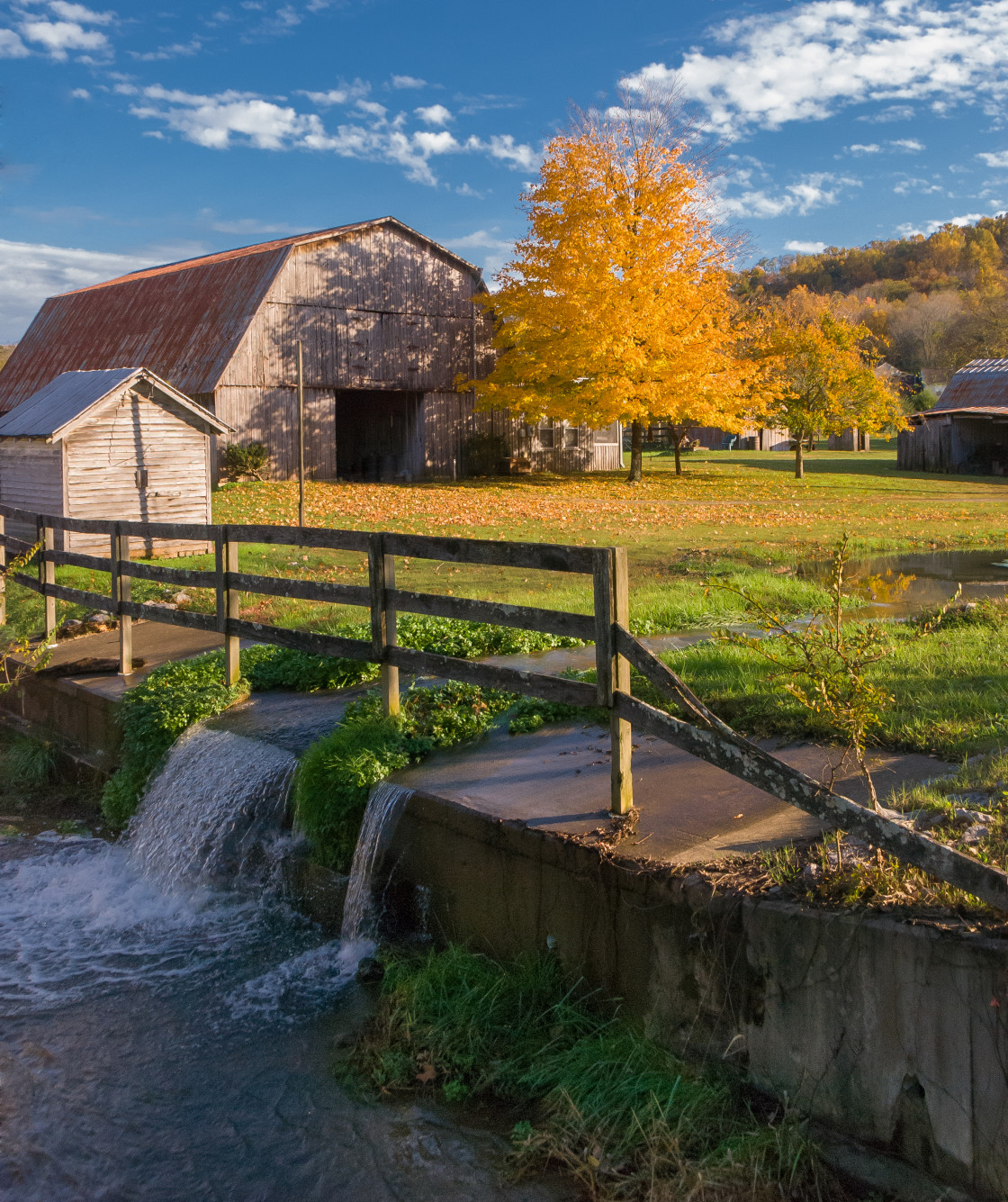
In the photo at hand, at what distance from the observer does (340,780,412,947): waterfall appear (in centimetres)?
595

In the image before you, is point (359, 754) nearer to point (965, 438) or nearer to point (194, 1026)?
point (194, 1026)

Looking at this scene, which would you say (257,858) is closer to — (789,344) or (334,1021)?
(334,1021)

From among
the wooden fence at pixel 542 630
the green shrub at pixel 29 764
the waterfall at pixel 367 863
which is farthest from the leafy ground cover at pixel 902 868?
the green shrub at pixel 29 764

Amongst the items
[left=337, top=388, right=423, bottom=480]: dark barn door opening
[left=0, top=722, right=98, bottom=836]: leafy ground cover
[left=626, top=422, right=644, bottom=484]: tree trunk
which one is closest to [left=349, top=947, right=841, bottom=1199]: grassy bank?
[left=0, top=722, right=98, bottom=836]: leafy ground cover

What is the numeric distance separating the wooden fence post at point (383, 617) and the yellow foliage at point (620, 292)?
22.9 m

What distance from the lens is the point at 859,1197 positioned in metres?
3.78

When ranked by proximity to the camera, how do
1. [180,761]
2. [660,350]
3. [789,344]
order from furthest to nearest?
[789,344] < [660,350] < [180,761]

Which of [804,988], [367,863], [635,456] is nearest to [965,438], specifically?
[635,456]

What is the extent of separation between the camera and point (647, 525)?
20.7 meters

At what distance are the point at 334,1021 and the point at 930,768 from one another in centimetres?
343

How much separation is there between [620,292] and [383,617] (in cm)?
2426

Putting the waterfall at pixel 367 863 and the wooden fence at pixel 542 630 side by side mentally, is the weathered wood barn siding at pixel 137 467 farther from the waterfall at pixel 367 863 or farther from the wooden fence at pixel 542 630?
the waterfall at pixel 367 863

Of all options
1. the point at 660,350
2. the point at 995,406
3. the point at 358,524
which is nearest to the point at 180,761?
the point at 358,524

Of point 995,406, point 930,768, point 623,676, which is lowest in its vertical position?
point 930,768
